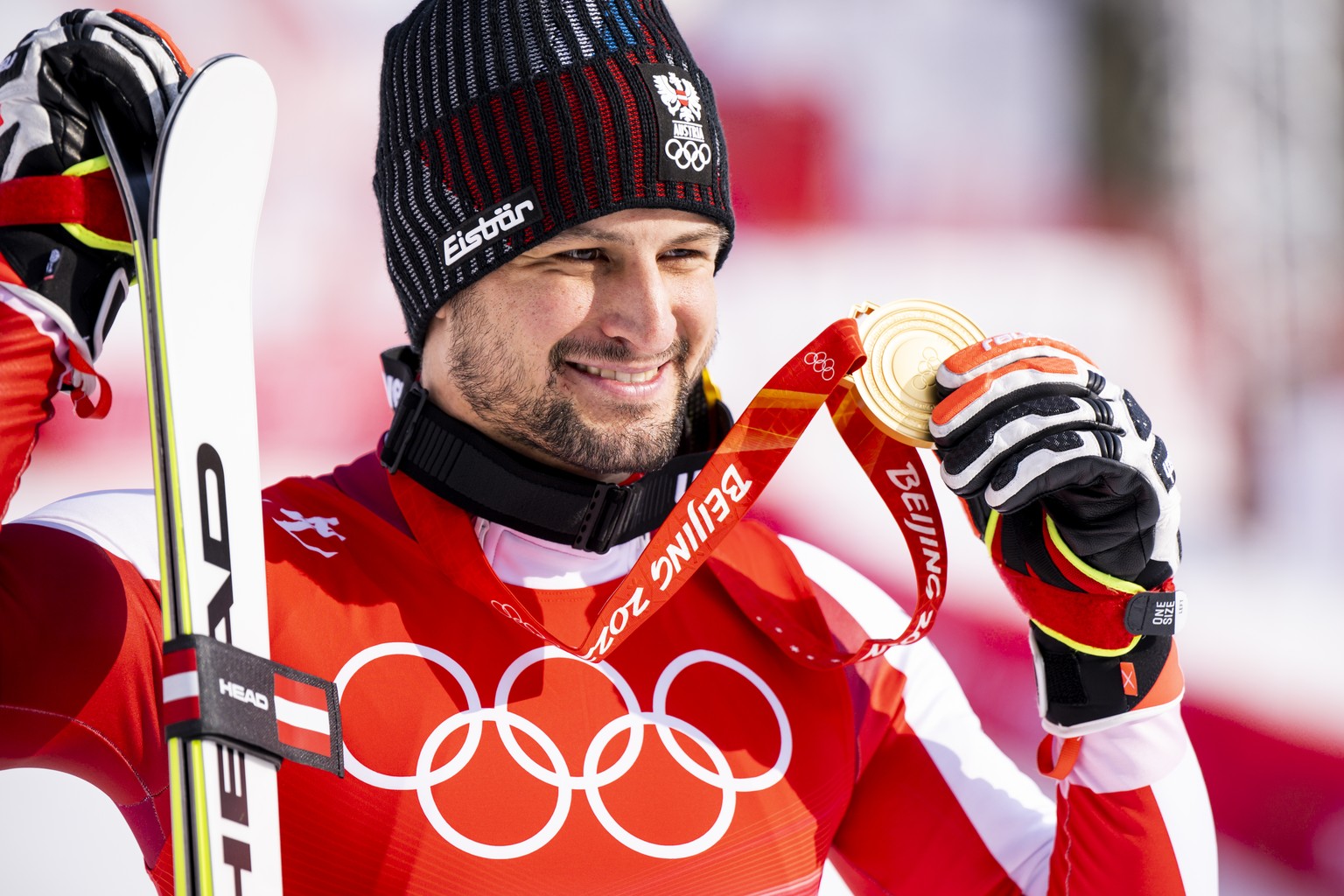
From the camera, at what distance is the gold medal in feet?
5.16

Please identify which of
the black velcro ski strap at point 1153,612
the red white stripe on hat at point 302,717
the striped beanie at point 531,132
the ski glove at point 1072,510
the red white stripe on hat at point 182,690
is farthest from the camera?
the striped beanie at point 531,132

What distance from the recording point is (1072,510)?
61.9 inches

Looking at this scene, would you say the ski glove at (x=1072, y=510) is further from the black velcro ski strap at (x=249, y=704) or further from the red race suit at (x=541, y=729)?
the black velcro ski strap at (x=249, y=704)

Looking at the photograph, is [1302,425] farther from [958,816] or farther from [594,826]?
[594,826]

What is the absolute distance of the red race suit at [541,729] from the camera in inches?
54.7

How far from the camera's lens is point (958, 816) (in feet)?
5.99

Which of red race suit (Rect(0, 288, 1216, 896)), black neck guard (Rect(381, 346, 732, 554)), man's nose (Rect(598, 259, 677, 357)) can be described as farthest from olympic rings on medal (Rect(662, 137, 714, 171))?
red race suit (Rect(0, 288, 1216, 896))

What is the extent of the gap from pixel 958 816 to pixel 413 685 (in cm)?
83

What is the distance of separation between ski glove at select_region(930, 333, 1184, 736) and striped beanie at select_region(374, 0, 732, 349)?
51 centimetres

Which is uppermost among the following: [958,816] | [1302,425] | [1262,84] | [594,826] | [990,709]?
[1262,84]

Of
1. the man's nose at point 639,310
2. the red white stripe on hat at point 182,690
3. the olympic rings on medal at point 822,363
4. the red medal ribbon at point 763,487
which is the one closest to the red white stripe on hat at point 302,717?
the red white stripe on hat at point 182,690

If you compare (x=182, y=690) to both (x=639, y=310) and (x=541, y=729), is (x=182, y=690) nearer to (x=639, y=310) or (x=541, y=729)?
(x=541, y=729)

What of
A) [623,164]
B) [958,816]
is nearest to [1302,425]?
[958,816]

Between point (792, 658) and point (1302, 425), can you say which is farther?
point (1302, 425)
